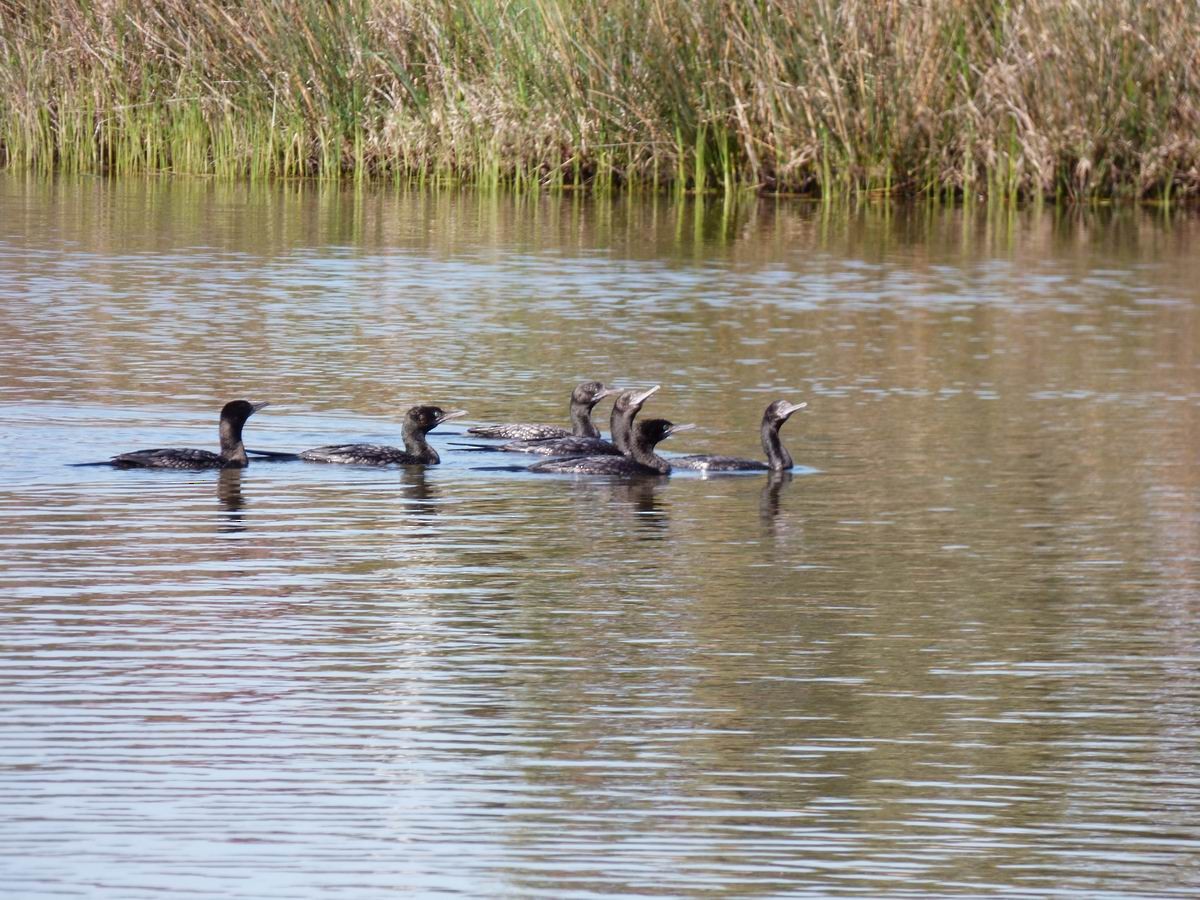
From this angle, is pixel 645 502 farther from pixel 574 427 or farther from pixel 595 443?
pixel 574 427

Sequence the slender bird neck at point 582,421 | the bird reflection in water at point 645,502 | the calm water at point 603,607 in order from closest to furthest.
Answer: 1. the calm water at point 603,607
2. the bird reflection in water at point 645,502
3. the slender bird neck at point 582,421

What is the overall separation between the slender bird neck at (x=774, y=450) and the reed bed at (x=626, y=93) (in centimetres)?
1195

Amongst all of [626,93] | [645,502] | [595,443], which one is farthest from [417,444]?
[626,93]

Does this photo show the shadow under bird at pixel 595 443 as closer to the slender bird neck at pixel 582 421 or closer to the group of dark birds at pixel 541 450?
the group of dark birds at pixel 541 450

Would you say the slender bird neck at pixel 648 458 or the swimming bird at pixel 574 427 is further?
the swimming bird at pixel 574 427

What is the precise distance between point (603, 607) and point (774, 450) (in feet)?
10.7

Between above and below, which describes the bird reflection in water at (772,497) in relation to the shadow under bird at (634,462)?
below

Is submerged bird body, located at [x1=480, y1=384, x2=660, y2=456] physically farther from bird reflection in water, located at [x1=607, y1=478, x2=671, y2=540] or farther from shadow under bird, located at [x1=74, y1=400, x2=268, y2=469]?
A: shadow under bird, located at [x1=74, y1=400, x2=268, y2=469]

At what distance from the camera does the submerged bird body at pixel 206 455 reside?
11.0m

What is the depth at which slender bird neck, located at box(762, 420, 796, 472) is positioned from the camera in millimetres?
11258

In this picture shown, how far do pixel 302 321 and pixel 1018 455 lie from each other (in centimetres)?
618

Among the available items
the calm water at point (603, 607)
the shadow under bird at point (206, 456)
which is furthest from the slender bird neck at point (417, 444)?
the shadow under bird at point (206, 456)

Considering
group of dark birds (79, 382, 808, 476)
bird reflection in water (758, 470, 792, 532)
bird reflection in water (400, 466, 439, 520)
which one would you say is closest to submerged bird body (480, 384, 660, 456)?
group of dark birds (79, 382, 808, 476)

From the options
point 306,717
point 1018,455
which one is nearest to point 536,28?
point 1018,455
